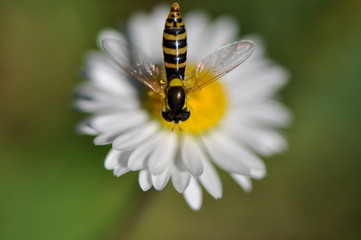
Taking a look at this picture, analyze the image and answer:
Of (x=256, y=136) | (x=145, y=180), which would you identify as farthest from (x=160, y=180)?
(x=256, y=136)

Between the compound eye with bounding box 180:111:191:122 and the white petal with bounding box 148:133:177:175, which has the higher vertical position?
the compound eye with bounding box 180:111:191:122

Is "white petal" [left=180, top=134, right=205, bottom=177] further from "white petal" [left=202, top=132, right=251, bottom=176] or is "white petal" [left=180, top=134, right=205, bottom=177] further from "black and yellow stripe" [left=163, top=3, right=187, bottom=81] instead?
"black and yellow stripe" [left=163, top=3, right=187, bottom=81]

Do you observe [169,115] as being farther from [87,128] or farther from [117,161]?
[87,128]

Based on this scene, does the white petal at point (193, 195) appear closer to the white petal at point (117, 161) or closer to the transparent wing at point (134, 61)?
the white petal at point (117, 161)

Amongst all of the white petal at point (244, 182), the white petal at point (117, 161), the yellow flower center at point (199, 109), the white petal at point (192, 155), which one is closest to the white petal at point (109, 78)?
the yellow flower center at point (199, 109)

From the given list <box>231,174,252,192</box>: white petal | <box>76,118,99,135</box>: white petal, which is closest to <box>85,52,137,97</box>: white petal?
<box>76,118,99,135</box>: white petal

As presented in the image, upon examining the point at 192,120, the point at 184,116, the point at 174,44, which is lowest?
the point at 192,120

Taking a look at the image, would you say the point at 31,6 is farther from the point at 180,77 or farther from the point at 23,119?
the point at 180,77
